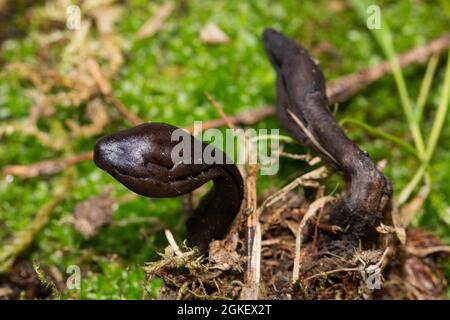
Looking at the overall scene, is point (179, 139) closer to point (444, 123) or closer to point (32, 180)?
point (32, 180)

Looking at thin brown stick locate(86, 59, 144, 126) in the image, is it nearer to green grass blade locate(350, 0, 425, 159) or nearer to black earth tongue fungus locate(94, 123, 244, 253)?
black earth tongue fungus locate(94, 123, 244, 253)

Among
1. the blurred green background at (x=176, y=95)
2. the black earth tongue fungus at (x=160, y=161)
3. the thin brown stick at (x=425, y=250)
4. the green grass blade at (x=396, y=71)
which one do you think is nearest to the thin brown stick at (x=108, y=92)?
the blurred green background at (x=176, y=95)

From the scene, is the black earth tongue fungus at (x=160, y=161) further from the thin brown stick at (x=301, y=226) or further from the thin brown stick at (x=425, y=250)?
the thin brown stick at (x=425, y=250)

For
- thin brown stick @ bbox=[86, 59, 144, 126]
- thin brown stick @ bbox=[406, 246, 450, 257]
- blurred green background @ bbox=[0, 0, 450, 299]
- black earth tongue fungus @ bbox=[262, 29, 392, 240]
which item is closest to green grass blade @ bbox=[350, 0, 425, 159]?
blurred green background @ bbox=[0, 0, 450, 299]

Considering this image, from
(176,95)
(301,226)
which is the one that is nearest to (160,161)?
(301,226)

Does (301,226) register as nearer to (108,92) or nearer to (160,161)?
(160,161)

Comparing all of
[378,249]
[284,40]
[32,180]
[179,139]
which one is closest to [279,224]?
[378,249]
